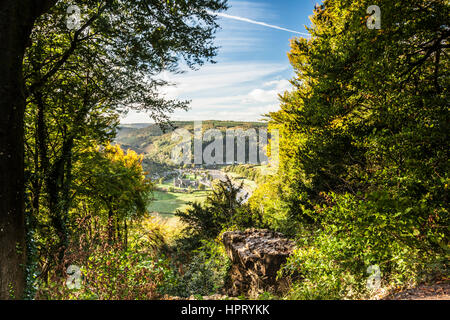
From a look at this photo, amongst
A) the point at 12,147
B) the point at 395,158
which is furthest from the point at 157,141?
the point at 395,158

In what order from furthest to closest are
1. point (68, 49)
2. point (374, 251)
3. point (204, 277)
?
1. point (204, 277)
2. point (68, 49)
3. point (374, 251)

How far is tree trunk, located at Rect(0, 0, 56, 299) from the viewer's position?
120 inches

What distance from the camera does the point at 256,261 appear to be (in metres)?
6.54

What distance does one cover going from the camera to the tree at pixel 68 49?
311cm

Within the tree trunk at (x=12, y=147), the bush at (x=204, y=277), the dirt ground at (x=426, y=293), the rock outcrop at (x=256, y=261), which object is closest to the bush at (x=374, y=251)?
the dirt ground at (x=426, y=293)

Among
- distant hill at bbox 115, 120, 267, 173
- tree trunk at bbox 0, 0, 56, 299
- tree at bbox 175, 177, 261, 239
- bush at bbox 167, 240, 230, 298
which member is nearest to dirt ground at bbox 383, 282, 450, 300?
bush at bbox 167, 240, 230, 298

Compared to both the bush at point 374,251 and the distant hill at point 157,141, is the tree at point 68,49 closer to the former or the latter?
the bush at point 374,251

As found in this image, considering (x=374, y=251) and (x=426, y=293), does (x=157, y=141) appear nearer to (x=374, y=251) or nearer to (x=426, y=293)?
(x=374, y=251)

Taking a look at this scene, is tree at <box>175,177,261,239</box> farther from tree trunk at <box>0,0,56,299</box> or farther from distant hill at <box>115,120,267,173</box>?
distant hill at <box>115,120,267,173</box>

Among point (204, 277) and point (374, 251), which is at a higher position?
point (374, 251)

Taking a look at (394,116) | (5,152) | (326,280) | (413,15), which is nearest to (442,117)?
(394,116)

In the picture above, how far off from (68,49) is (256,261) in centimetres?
789

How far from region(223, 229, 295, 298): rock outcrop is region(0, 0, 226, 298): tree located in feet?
17.1
